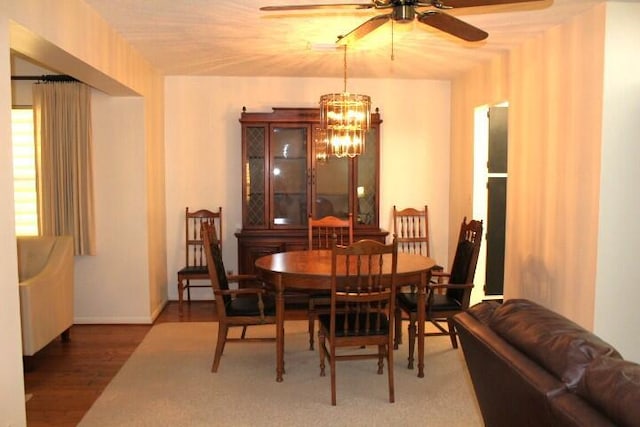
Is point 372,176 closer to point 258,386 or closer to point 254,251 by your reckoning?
point 254,251

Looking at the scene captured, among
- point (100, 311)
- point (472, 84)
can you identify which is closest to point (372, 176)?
point (472, 84)

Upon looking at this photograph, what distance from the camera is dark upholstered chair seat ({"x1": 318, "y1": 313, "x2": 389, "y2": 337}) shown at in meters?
3.16

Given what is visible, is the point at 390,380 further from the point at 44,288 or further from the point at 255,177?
the point at 255,177

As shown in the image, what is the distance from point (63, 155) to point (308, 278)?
277cm

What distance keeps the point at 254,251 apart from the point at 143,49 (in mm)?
2156

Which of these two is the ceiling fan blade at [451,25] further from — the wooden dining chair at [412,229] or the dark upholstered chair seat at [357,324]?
the wooden dining chair at [412,229]

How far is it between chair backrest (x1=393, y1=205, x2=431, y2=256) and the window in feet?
12.2

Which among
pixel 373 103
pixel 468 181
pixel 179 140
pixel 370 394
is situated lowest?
pixel 370 394

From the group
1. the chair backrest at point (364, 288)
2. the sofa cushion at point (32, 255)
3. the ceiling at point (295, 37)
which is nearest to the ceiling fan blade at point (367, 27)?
the ceiling at point (295, 37)

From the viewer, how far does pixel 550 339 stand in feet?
4.92

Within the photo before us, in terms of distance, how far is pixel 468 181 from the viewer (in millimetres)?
5273

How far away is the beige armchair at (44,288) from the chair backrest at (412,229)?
3326 mm

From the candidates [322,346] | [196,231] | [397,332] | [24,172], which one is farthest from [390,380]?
[24,172]

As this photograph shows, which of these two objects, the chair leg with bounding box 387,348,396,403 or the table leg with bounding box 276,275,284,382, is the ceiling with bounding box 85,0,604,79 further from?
the chair leg with bounding box 387,348,396,403
